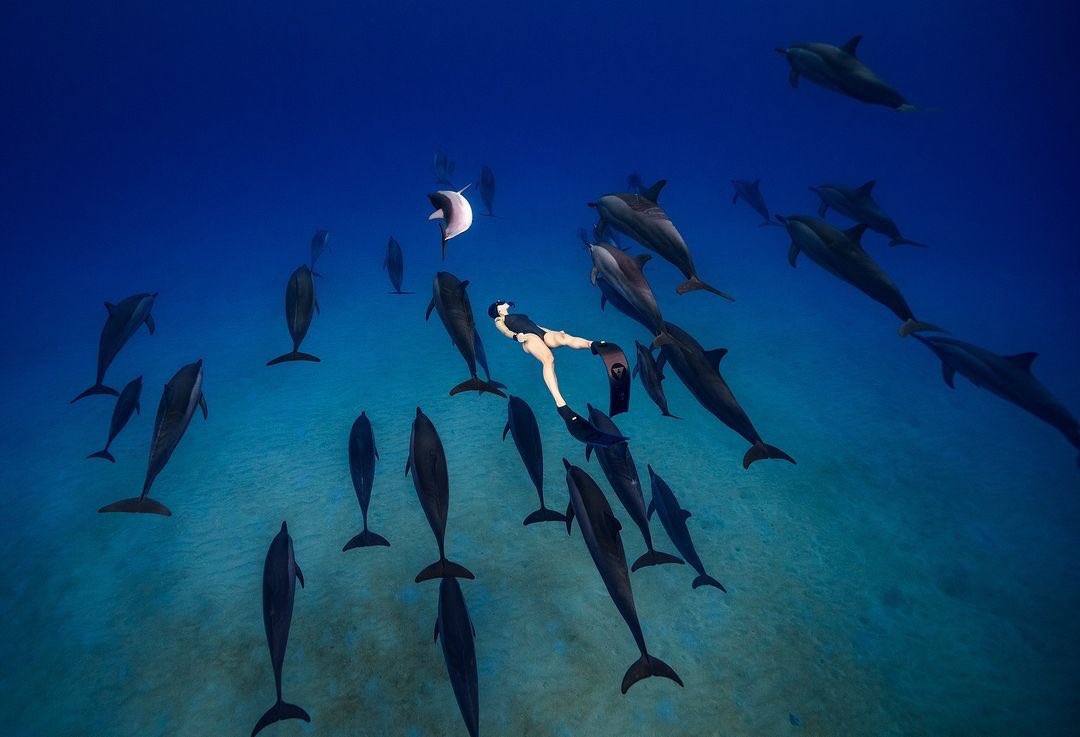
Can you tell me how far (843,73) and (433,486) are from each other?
5.09 meters

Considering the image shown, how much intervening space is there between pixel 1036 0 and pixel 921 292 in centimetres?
4362

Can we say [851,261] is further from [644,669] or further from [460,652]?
[460,652]

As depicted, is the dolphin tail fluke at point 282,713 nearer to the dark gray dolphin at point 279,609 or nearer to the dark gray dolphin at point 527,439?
the dark gray dolphin at point 279,609

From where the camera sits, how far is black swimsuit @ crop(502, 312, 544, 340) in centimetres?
367

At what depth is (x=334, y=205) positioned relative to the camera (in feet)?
116

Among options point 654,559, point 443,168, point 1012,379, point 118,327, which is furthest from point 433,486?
point 443,168

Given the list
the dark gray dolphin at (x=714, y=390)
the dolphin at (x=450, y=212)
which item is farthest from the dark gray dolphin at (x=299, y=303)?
the dark gray dolphin at (x=714, y=390)

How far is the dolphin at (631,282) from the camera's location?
3.11m

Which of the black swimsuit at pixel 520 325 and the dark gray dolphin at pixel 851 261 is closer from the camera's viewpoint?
the dark gray dolphin at pixel 851 261

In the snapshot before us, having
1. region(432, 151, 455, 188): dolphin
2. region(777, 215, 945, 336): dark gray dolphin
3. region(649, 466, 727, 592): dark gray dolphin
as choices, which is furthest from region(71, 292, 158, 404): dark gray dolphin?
region(432, 151, 455, 188): dolphin

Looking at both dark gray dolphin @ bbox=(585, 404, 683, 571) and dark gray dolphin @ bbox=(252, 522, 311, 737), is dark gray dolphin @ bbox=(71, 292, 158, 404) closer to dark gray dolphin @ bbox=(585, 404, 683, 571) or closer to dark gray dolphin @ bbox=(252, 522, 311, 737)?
dark gray dolphin @ bbox=(252, 522, 311, 737)

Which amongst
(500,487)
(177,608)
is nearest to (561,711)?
(500,487)

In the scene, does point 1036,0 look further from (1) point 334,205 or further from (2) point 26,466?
(2) point 26,466

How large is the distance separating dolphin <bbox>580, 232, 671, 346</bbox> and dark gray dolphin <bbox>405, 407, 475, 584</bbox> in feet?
5.92
